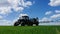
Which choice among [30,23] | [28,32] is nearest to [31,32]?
[28,32]

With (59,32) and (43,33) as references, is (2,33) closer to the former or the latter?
(43,33)

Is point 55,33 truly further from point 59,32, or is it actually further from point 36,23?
point 36,23

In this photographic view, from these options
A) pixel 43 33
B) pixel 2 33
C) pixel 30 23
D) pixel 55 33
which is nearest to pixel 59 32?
pixel 55 33

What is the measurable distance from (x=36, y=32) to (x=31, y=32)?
13cm

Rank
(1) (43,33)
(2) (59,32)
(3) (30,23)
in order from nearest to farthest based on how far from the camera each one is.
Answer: (1) (43,33) → (2) (59,32) → (3) (30,23)

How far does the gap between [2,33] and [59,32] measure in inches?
63.5

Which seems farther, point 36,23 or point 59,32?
point 36,23

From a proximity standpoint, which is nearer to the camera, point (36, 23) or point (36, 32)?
point (36, 32)

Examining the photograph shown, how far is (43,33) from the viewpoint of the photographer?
5.19 m

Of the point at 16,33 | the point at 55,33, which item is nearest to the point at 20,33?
the point at 16,33

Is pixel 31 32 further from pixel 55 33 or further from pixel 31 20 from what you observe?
pixel 31 20

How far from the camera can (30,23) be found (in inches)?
377

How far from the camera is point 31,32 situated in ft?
17.4

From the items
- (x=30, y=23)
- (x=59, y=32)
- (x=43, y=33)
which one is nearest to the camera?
(x=43, y=33)
